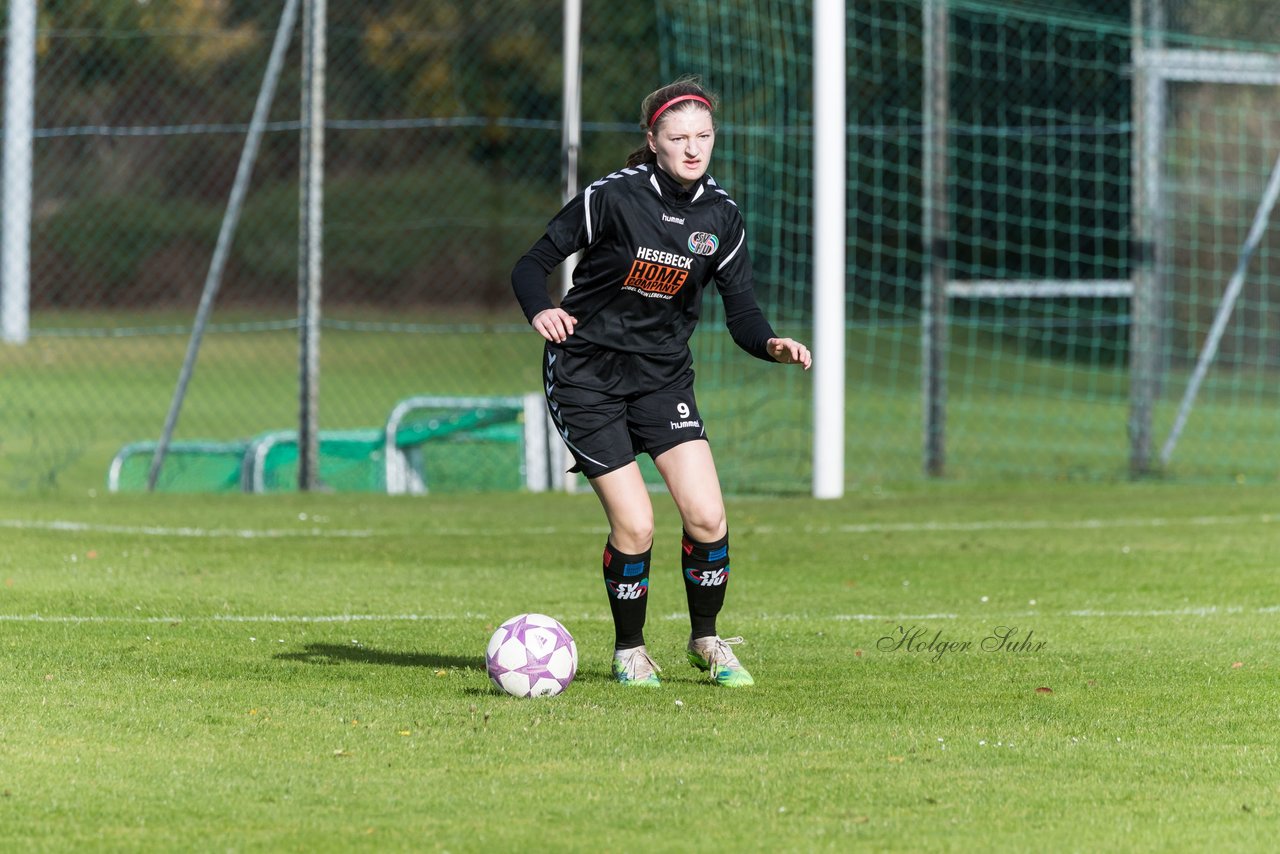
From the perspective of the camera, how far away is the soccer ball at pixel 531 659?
5.36 m

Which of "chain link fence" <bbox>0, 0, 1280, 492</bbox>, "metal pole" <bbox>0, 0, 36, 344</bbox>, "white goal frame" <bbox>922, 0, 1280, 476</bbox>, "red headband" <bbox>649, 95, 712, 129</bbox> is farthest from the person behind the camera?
"chain link fence" <bbox>0, 0, 1280, 492</bbox>

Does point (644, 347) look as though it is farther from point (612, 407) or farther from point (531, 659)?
point (531, 659)

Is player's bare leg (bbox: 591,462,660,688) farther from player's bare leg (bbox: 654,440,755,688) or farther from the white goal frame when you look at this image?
the white goal frame

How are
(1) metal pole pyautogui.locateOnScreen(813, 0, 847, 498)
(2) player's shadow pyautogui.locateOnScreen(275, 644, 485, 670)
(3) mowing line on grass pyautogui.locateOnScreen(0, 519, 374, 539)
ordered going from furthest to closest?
(1) metal pole pyautogui.locateOnScreen(813, 0, 847, 498)
(3) mowing line on grass pyautogui.locateOnScreen(0, 519, 374, 539)
(2) player's shadow pyautogui.locateOnScreen(275, 644, 485, 670)

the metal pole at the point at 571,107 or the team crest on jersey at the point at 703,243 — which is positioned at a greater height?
the metal pole at the point at 571,107

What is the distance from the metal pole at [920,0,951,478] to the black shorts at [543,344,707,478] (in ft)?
26.4

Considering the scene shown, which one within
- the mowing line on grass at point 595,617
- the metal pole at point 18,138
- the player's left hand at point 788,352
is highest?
the metal pole at point 18,138

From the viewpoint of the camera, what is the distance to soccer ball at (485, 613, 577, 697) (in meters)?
5.36

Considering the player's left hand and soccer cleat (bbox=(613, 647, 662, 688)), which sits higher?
the player's left hand

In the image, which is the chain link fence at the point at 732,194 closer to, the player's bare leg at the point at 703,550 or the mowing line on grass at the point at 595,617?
the mowing line on grass at the point at 595,617

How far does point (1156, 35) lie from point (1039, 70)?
12.3m

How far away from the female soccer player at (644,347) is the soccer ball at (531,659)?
0.28 m

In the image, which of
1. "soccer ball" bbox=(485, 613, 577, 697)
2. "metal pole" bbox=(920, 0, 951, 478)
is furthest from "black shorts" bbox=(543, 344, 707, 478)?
"metal pole" bbox=(920, 0, 951, 478)

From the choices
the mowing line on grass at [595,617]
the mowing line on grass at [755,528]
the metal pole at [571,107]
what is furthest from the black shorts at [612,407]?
the metal pole at [571,107]
